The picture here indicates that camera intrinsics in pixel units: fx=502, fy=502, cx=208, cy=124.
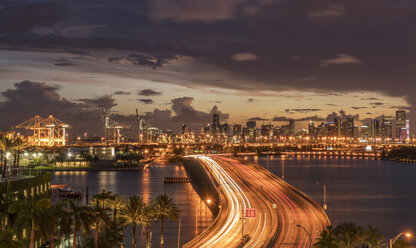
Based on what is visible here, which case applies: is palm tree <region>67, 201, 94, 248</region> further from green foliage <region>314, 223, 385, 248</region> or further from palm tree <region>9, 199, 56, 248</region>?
green foliage <region>314, 223, 385, 248</region>

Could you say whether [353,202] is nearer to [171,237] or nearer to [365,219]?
[365,219]

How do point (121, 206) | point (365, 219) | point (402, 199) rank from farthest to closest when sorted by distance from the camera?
point (402, 199), point (365, 219), point (121, 206)

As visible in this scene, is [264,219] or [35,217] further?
[264,219]

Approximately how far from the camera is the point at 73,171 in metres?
156

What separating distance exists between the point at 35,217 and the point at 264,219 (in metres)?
27.7

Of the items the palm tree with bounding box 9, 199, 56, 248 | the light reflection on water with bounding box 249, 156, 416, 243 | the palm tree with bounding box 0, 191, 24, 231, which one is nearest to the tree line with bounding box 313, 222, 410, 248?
the palm tree with bounding box 9, 199, 56, 248

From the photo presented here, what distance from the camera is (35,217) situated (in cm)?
2477

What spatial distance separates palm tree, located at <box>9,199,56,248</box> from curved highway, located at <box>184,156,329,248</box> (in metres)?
13.7

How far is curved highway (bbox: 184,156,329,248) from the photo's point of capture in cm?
3909

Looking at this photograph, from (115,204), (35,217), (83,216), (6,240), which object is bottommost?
(115,204)

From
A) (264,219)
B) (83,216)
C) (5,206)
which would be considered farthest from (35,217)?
(264,219)

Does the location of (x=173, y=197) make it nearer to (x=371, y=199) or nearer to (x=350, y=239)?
(x=371, y=199)

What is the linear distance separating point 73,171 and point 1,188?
129006 mm

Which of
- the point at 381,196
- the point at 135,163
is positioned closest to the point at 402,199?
the point at 381,196
